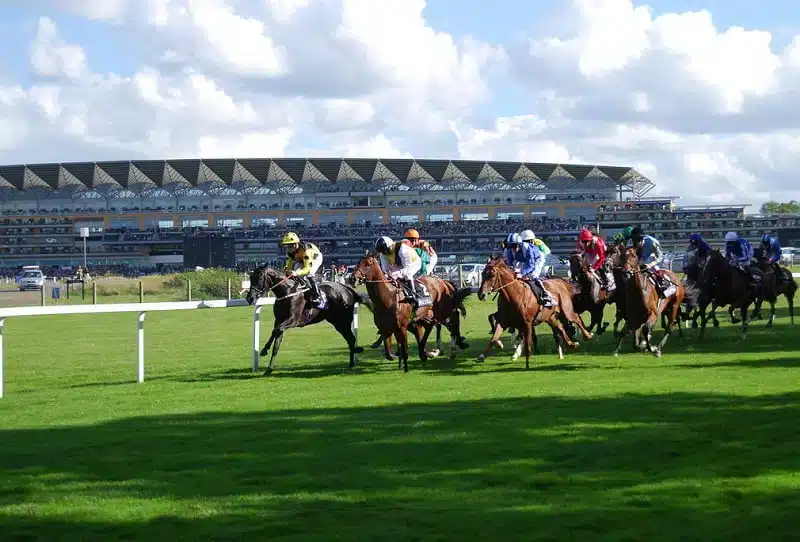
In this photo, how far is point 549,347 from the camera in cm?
1920

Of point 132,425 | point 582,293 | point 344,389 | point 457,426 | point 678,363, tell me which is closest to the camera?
point 457,426

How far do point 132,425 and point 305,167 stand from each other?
92.4 metres

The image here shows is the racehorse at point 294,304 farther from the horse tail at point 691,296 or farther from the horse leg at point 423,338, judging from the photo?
the horse tail at point 691,296

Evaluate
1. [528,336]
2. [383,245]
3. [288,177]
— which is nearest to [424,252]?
[383,245]

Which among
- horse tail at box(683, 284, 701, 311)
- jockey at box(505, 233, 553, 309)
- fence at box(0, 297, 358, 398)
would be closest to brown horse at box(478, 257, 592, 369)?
jockey at box(505, 233, 553, 309)

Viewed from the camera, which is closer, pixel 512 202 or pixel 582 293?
pixel 582 293

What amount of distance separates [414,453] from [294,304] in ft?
25.4

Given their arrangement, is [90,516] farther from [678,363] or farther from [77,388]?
[678,363]

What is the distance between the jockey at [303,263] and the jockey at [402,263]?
0.96 meters

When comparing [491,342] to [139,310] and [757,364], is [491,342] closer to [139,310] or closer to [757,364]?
[757,364]

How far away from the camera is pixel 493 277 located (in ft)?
50.2

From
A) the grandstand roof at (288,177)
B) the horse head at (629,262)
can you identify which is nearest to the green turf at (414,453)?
the horse head at (629,262)

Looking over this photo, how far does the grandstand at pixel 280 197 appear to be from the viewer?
100 metres

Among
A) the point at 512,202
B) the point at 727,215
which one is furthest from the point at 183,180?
the point at 727,215
